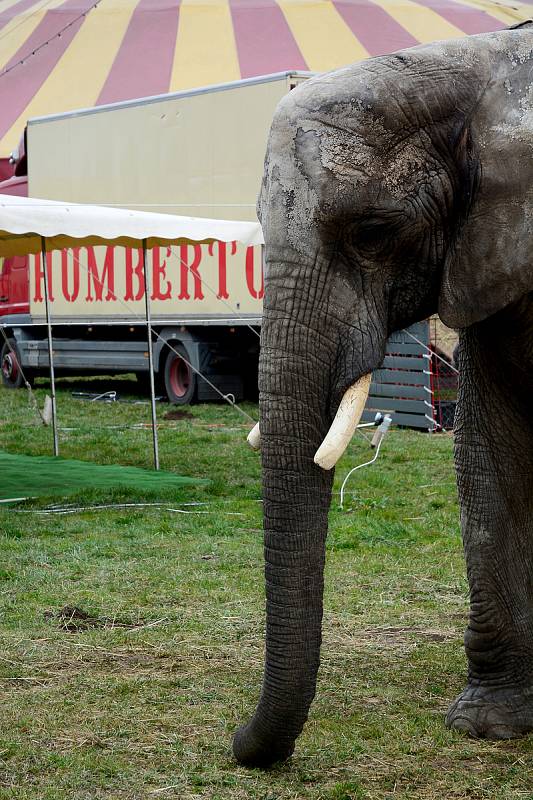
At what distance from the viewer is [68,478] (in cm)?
1164

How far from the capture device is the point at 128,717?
496cm

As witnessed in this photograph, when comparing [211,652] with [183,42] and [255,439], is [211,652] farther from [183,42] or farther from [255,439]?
[183,42]

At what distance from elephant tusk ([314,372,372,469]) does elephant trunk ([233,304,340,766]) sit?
102mm

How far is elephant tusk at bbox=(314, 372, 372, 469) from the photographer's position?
3.71 m

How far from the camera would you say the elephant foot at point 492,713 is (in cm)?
479

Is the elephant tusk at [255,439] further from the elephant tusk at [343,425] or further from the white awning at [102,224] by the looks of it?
the white awning at [102,224]

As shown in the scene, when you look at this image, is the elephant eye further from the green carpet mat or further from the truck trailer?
the truck trailer

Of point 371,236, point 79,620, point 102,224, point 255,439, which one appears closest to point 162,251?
point 102,224

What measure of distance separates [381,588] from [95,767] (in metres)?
3.06

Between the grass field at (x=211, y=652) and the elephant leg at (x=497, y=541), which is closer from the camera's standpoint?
the grass field at (x=211, y=652)

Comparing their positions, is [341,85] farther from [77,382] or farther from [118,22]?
[118,22]

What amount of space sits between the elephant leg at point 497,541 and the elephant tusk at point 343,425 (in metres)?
1.11

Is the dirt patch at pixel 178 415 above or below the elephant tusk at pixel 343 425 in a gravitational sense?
below

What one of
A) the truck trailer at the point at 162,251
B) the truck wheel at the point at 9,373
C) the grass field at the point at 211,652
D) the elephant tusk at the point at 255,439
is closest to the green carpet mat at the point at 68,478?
the grass field at the point at 211,652
